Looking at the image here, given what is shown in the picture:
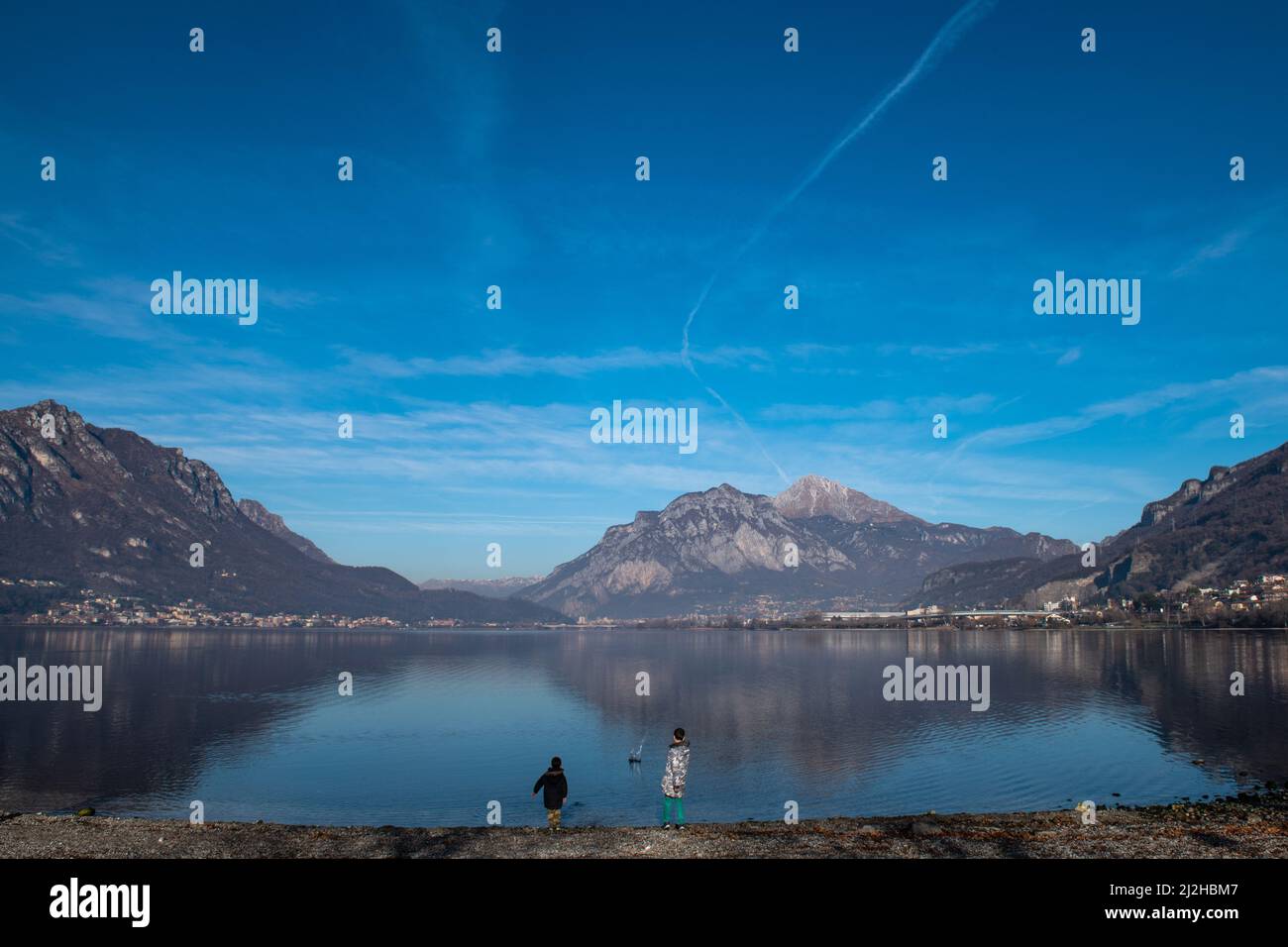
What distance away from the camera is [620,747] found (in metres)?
76.7

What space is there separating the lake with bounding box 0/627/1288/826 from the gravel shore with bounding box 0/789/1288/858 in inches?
Result: 602

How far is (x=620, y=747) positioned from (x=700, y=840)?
51.1 metres

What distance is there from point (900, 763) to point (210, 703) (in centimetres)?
8792

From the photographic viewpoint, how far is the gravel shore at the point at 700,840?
25891mm

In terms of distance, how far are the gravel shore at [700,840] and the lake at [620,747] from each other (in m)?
15.3

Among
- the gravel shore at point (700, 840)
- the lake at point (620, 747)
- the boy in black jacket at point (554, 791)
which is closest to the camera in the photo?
the gravel shore at point (700, 840)

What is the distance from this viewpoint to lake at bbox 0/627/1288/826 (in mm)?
52188

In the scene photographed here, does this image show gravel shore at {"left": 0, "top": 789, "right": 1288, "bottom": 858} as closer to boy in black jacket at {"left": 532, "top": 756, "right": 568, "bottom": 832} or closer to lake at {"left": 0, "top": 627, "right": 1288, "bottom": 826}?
boy in black jacket at {"left": 532, "top": 756, "right": 568, "bottom": 832}
